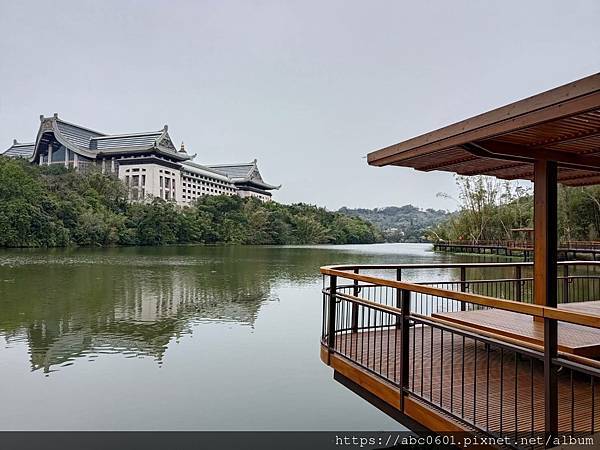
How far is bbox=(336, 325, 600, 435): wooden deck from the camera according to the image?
7.22 ft

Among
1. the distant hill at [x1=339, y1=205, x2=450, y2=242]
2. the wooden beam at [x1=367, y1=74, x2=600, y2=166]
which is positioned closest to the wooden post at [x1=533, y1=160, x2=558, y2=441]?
the wooden beam at [x1=367, y1=74, x2=600, y2=166]

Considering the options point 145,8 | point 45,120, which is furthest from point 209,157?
point 145,8

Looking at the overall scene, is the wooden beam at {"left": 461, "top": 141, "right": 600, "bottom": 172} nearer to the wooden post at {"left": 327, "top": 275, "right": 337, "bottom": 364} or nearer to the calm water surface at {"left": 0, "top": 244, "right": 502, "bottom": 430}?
the wooden post at {"left": 327, "top": 275, "right": 337, "bottom": 364}

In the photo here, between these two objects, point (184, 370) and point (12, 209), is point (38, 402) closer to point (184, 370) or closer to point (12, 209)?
point (184, 370)

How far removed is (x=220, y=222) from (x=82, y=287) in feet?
113

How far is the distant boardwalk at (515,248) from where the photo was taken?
20109mm

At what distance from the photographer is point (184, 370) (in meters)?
5.58

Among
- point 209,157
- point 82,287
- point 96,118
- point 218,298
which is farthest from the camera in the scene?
point 209,157

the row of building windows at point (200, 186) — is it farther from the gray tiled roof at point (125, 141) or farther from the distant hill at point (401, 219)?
the distant hill at point (401, 219)

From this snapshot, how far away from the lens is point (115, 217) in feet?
118

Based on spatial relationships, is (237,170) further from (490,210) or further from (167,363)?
(167,363)

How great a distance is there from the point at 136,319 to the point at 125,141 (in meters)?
44.9

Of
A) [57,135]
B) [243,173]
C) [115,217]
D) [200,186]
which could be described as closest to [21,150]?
[57,135]

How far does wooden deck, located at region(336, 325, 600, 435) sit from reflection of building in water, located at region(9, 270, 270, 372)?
151 inches
